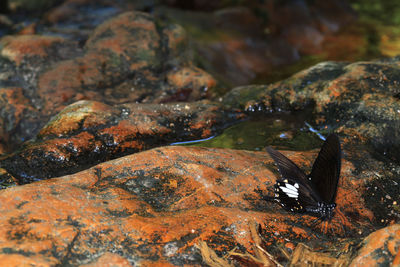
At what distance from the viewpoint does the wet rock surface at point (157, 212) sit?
222cm

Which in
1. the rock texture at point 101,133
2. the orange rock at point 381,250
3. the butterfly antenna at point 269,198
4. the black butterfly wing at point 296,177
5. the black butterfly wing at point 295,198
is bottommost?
the rock texture at point 101,133

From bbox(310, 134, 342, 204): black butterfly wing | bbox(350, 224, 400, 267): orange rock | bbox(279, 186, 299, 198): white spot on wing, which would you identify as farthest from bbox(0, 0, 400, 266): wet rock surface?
bbox(310, 134, 342, 204): black butterfly wing

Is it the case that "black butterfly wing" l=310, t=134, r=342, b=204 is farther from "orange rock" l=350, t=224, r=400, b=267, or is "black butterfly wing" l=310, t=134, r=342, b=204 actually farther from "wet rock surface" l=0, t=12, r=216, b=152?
"wet rock surface" l=0, t=12, r=216, b=152

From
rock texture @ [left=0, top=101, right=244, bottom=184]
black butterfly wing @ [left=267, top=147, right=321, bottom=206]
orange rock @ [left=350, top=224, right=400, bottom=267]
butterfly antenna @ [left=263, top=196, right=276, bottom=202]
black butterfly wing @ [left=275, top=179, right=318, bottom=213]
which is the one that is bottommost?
rock texture @ [left=0, top=101, right=244, bottom=184]

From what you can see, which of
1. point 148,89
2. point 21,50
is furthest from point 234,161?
point 21,50

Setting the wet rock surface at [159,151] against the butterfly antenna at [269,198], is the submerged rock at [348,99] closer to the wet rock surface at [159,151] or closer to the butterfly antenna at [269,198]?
the wet rock surface at [159,151]

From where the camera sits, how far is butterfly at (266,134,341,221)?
9.05 ft

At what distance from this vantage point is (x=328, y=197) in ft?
9.05

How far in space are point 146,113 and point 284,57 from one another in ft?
16.2

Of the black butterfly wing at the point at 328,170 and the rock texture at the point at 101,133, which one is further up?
the black butterfly wing at the point at 328,170

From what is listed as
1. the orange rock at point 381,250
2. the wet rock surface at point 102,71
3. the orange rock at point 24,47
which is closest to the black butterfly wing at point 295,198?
the orange rock at point 381,250

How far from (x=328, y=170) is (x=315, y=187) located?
0.60 ft

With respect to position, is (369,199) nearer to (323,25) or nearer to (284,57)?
(284,57)

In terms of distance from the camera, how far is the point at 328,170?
279 centimetres
